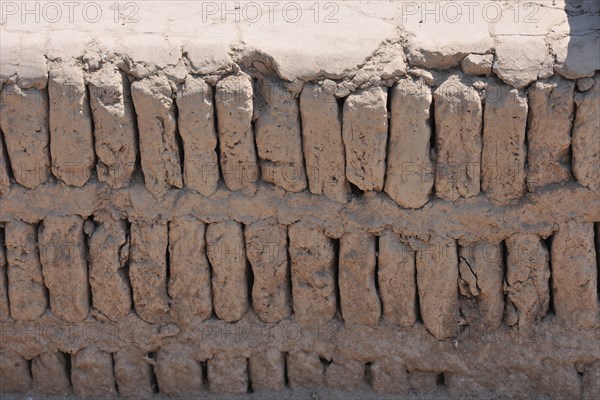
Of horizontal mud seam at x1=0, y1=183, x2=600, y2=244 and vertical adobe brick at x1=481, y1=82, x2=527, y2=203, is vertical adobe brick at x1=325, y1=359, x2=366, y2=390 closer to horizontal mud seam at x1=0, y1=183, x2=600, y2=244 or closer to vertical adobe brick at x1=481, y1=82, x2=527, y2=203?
horizontal mud seam at x1=0, y1=183, x2=600, y2=244

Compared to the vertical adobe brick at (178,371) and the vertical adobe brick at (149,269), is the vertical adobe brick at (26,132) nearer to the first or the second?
the vertical adobe brick at (149,269)

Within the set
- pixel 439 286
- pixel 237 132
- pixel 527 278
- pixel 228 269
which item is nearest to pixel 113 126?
pixel 237 132

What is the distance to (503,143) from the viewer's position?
4059mm

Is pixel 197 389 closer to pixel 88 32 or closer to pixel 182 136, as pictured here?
pixel 182 136

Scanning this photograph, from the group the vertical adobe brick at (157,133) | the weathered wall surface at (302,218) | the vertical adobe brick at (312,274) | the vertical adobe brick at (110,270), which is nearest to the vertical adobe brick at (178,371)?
the weathered wall surface at (302,218)

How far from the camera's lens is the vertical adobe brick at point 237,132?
13.4 ft

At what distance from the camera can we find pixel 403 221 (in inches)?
166

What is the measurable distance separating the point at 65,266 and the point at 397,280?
4.63 ft

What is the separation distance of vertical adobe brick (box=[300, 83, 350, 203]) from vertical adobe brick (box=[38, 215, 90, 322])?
3.35ft

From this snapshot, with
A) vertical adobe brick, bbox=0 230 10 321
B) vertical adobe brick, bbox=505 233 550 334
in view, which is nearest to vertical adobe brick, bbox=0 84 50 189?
vertical adobe brick, bbox=0 230 10 321

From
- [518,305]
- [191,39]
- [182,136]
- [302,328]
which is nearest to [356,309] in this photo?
[302,328]

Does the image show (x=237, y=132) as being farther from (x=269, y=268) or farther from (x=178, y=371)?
(x=178, y=371)

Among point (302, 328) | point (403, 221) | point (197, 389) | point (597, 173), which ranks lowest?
point (197, 389)

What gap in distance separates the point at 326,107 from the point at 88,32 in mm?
1094
